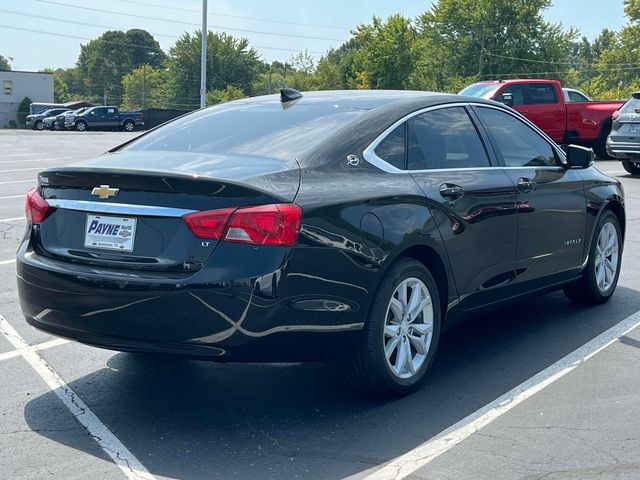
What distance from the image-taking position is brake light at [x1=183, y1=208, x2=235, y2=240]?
399cm

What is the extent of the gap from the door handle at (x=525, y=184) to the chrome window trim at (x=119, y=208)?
8.42ft

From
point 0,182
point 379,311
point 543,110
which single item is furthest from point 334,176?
point 543,110

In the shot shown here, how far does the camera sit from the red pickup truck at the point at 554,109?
21531 mm

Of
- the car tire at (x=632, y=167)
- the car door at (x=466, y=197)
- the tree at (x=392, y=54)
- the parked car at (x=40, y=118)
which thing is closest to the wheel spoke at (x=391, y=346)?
the car door at (x=466, y=197)

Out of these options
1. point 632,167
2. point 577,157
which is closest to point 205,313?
point 577,157

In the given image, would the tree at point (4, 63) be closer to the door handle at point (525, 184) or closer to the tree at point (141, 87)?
the tree at point (141, 87)

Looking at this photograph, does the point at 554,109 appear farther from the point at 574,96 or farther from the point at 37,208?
the point at 37,208

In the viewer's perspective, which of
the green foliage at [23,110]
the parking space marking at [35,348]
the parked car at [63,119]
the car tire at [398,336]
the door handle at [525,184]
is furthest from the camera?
the green foliage at [23,110]

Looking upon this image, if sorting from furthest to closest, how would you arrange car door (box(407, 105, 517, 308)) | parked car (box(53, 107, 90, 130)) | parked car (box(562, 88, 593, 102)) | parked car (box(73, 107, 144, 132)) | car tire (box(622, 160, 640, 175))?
1. parked car (box(53, 107, 90, 130))
2. parked car (box(73, 107, 144, 132))
3. parked car (box(562, 88, 593, 102))
4. car tire (box(622, 160, 640, 175))
5. car door (box(407, 105, 517, 308))

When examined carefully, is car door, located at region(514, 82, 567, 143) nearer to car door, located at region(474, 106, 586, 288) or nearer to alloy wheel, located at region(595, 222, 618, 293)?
alloy wheel, located at region(595, 222, 618, 293)

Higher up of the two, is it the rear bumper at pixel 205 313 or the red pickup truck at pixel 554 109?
the red pickup truck at pixel 554 109

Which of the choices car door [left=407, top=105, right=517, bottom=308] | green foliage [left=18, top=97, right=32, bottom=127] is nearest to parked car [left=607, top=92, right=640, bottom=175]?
car door [left=407, top=105, right=517, bottom=308]

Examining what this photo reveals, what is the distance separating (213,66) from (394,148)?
Answer: 9604 cm

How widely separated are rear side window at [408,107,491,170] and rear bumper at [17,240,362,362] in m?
1.24
